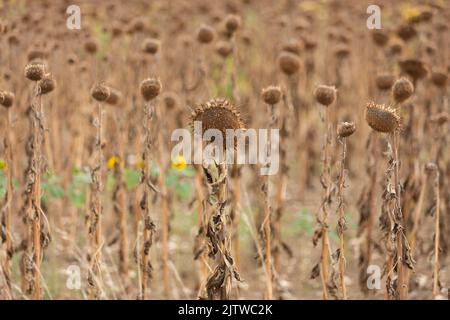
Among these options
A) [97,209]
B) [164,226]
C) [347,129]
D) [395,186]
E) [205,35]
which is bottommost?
[164,226]

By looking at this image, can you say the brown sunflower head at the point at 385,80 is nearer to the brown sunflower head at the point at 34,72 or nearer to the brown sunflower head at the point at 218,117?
the brown sunflower head at the point at 218,117

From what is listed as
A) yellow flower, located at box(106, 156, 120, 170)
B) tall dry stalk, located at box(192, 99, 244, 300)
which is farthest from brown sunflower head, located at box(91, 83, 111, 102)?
yellow flower, located at box(106, 156, 120, 170)

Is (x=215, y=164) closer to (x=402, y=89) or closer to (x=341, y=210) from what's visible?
(x=341, y=210)

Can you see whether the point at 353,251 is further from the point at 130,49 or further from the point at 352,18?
Result: the point at 352,18

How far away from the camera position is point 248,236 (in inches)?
209

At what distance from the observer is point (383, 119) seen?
280cm

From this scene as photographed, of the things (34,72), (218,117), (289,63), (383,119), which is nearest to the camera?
(218,117)

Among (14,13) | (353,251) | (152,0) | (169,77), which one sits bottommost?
(353,251)

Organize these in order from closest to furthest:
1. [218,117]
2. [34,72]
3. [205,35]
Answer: [218,117] < [34,72] < [205,35]

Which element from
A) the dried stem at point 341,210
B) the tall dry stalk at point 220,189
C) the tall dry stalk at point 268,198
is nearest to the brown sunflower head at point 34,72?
the tall dry stalk at point 220,189

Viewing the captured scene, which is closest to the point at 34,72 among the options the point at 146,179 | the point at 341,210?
the point at 146,179

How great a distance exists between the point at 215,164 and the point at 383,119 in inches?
27.8
